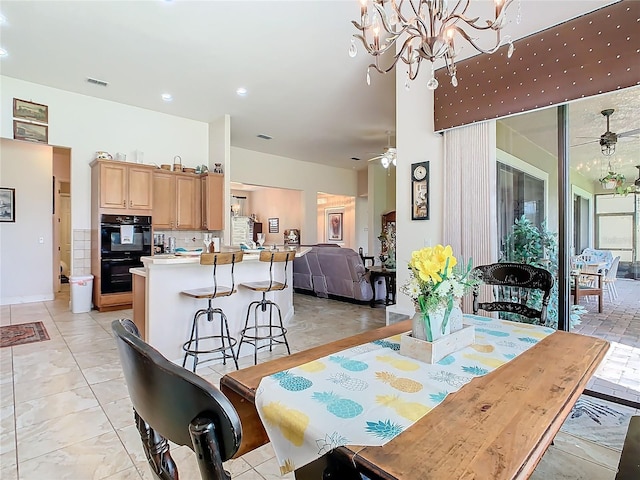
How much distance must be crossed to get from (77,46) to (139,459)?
15.5 feet

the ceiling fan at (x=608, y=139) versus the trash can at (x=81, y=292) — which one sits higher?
the ceiling fan at (x=608, y=139)

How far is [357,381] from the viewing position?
114cm

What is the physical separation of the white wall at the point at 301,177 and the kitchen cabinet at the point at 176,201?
6.99 feet

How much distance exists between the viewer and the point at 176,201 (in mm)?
6480

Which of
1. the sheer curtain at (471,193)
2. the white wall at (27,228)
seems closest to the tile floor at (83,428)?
the sheer curtain at (471,193)

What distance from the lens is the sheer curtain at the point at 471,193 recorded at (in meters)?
3.41

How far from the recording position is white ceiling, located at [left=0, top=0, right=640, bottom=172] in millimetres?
3531

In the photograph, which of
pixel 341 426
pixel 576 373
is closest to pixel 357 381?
pixel 341 426

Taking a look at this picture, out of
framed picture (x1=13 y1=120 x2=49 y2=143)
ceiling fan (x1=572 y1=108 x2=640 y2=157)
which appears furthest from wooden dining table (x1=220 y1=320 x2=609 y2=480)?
framed picture (x1=13 y1=120 x2=49 y2=143)

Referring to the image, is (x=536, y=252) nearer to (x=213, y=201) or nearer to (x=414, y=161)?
(x=414, y=161)

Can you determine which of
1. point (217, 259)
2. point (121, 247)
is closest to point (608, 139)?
point (217, 259)

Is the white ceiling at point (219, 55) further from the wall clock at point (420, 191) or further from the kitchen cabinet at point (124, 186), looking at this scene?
the kitchen cabinet at point (124, 186)

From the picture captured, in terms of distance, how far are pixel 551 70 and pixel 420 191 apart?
158 cm

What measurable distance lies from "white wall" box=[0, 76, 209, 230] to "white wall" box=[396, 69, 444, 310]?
4.54m
